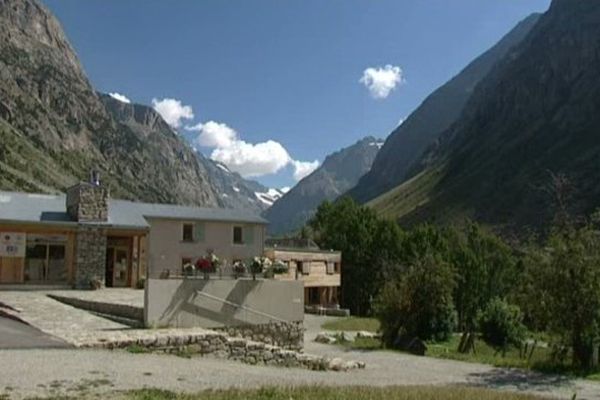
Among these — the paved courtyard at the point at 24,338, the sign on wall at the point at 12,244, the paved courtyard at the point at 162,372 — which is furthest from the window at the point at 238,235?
the paved courtyard at the point at 24,338

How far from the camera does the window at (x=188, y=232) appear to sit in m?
41.0

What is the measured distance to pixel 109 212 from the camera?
36594 mm

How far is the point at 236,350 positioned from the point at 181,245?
2310 centimetres

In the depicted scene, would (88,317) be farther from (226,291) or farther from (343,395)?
(343,395)

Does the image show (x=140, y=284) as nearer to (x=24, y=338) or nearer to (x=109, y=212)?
(x=109, y=212)

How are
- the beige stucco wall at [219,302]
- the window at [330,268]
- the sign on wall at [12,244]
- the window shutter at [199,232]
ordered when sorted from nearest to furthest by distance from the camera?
1. the beige stucco wall at [219,302]
2. the sign on wall at [12,244]
3. the window shutter at [199,232]
4. the window at [330,268]

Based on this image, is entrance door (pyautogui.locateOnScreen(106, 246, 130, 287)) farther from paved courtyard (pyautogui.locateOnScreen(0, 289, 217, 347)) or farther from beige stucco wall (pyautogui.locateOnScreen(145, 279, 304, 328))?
beige stucco wall (pyautogui.locateOnScreen(145, 279, 304, 328))

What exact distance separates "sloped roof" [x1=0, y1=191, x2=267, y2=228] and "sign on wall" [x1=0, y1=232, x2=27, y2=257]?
0.93m

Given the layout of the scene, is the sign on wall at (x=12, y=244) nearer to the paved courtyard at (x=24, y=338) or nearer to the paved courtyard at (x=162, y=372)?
the paved courtyard at (x=162, y=372)

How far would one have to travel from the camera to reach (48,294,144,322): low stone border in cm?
2069

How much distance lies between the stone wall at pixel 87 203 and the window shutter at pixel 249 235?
1095cm

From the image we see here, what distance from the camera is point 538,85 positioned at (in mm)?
182375

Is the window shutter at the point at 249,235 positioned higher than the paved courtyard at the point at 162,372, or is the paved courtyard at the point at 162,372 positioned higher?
the window shutter at the point at 249,235

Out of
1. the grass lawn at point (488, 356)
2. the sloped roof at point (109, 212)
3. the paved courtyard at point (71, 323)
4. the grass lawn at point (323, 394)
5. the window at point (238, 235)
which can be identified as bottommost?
the grass lawn at point (488, 356)
